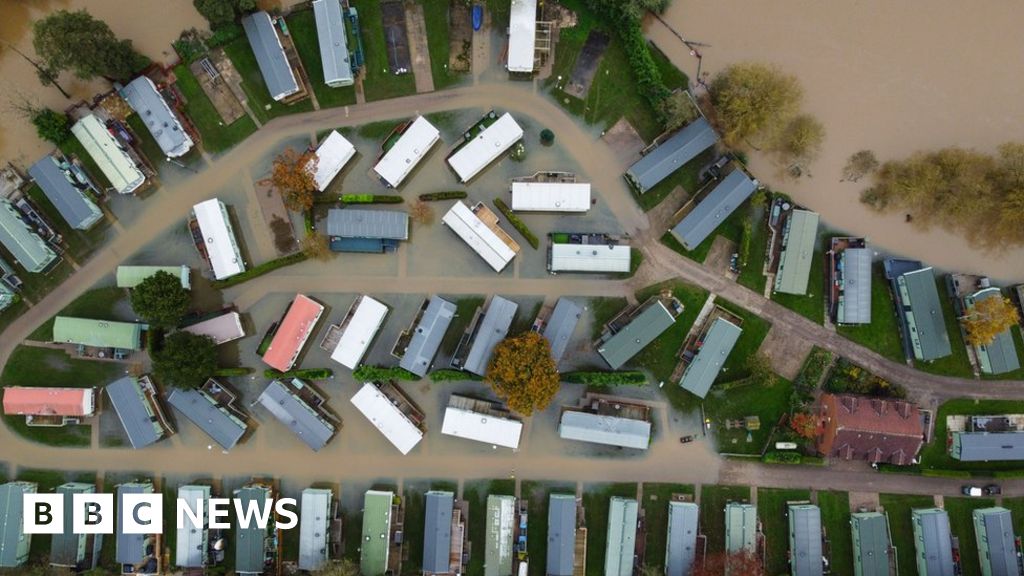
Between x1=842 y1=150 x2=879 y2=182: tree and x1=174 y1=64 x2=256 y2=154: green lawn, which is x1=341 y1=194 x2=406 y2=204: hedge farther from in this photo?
x1=842 y1=150 x2=879 y2=182: tree

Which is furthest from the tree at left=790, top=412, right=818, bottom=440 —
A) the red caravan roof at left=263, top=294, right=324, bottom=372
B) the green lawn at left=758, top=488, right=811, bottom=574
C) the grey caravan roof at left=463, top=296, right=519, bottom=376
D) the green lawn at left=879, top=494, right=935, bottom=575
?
the red caravan roof at left=263, top=294, right=324, bottom=372

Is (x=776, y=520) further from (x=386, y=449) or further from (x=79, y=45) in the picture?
(x=79, y=45)

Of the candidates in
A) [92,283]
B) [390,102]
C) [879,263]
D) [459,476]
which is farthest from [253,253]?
[879,263]

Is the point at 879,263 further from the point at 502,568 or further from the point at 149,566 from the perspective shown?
the point at 149,566

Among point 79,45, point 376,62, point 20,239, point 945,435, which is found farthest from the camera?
point 945,435

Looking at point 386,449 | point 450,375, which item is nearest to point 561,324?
point 450,375

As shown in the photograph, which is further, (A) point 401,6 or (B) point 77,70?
(A) point 401,6
